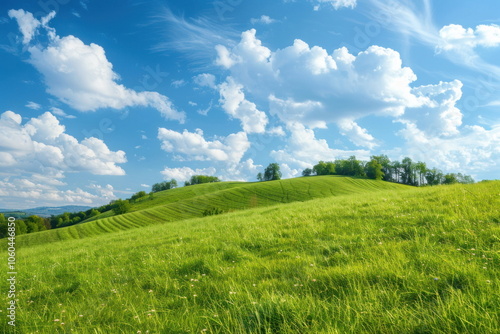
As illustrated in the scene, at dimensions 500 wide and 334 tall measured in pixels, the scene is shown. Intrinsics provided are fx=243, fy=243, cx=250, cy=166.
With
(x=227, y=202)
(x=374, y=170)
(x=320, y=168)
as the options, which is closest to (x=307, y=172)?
(x=320, y=168)

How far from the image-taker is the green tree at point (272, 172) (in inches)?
5645

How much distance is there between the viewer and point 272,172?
145 meters

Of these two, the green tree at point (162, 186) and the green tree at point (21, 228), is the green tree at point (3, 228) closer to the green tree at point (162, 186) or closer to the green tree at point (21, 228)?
the green tree at point (21, 228)

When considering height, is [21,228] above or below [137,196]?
below

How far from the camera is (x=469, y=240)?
4711 mm

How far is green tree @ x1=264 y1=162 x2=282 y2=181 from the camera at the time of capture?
470 feet

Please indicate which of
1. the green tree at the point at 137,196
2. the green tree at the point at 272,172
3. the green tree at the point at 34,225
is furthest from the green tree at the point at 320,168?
the green tree at the point at 34,225

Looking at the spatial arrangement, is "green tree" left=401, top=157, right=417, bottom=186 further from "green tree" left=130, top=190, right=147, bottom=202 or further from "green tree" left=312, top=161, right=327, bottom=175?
"green tree" left=130, top=190, right=147, bottom=202

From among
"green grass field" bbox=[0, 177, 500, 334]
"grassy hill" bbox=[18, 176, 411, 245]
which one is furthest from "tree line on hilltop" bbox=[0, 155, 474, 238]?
"green grass field" bbox=[0, 177, 500, 334]

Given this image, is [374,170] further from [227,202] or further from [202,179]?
[202,179]

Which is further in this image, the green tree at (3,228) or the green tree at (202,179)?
the green tree at (202,179)

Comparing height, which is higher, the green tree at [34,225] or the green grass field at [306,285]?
the green grass field at [306,285]

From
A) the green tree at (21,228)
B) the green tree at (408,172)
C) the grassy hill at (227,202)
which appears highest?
the green tree at (408,172)

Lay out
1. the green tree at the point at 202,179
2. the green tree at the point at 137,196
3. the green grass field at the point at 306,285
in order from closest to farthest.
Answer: the green grass field at the point at 306,285 → the green tree at the point at 137,196 → the green tree at the point at 202,179
